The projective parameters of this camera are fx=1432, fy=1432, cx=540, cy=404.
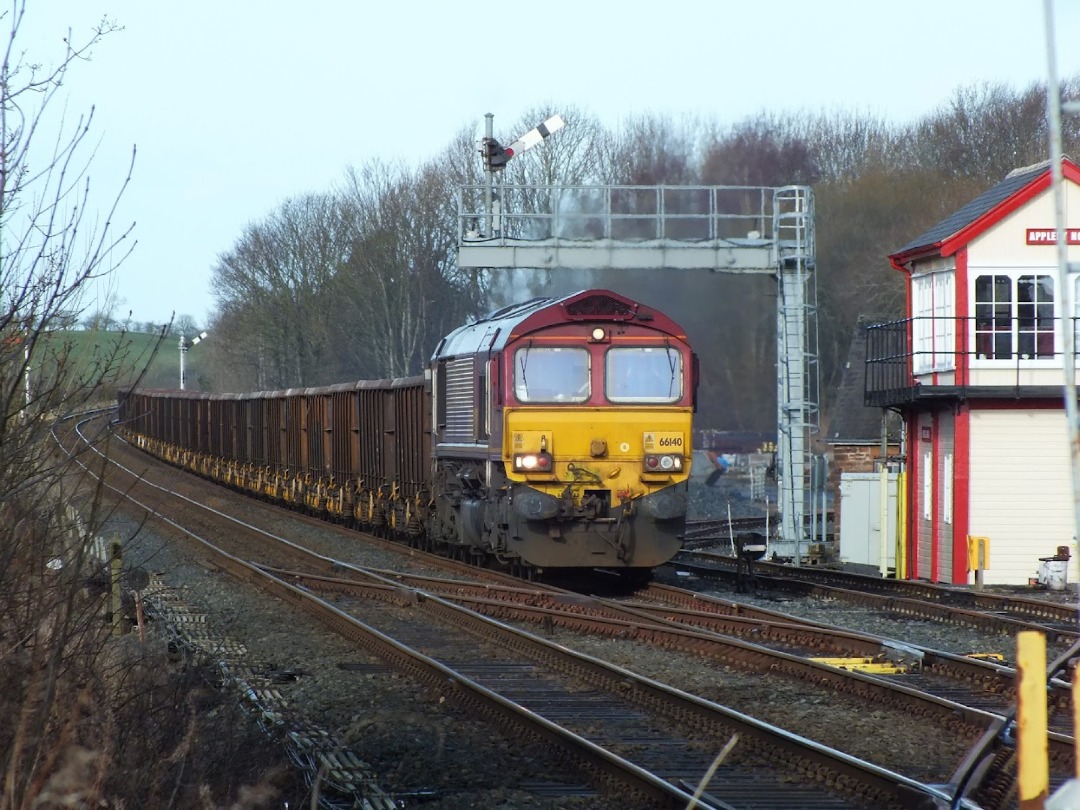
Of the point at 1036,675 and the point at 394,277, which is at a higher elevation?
the point at 394,277

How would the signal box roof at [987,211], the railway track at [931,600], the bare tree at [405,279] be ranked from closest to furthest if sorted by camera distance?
the railway track at [931,600] → the signal box roof at [987,211] → the bare tree at [405,279]

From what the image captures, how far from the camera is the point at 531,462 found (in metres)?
14.8

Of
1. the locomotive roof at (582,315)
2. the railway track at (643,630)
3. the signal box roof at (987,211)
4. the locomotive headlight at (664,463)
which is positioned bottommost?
the railway track at (643,630)

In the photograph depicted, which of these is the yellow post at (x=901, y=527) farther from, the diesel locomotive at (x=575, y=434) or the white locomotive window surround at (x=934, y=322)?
the diesel locomotive at (x=575, y=434)

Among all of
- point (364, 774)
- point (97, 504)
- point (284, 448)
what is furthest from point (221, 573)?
point (284, 448)

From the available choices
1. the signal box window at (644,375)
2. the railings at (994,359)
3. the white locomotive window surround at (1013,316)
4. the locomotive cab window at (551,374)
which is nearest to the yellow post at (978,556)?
the railings at (994,359)

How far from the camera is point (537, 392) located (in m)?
15.1

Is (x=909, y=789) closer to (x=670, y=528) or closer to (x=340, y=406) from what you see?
(x=670, y=528)

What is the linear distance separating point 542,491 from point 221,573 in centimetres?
Result: 519

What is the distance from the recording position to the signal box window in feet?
50.1

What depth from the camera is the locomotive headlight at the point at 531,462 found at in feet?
48.3

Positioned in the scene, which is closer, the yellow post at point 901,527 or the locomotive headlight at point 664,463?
the locomotive headlight at point 664,463

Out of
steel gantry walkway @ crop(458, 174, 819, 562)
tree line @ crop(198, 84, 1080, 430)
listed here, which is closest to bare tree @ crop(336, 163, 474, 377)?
tree line @ crop(198, 84, 1080, 430)

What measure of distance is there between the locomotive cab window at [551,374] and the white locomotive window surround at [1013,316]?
23.0 ft
